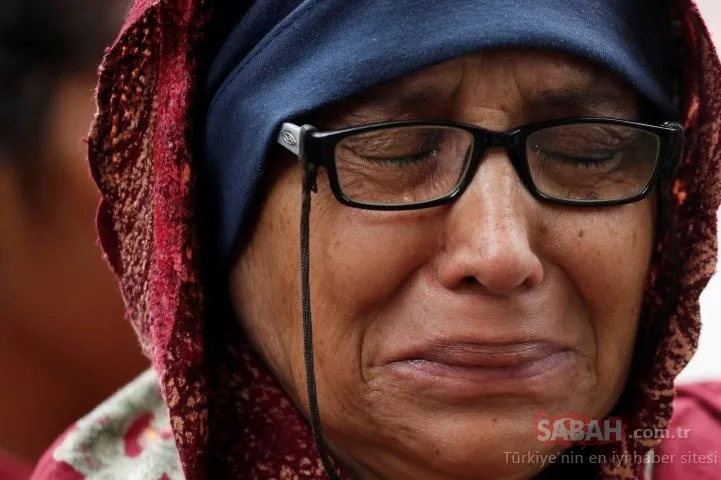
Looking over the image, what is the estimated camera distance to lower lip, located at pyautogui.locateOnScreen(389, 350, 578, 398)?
1.30 meters

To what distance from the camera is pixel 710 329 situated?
318 centimetres

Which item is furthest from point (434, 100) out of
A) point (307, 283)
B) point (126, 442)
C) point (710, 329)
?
point (710, 329)

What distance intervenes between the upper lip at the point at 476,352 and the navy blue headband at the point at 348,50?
1.23 feet

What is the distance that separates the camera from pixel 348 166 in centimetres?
134

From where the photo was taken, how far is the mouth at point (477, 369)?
1.30 meters

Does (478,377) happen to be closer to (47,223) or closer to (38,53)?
(47,223)

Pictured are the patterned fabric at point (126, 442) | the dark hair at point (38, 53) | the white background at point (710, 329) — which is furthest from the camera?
the white background at point (710, 329)

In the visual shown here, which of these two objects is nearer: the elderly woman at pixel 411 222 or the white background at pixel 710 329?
the elderly woman at pixel 411 222

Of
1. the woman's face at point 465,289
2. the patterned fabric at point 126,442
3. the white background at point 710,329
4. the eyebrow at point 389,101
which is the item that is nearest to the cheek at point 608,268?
the woman's face at point 465,289

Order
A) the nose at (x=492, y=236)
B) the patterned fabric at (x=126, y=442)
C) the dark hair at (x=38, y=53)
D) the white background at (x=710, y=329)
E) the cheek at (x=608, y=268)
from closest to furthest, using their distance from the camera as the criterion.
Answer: the nose at (x=492, y=236), the cheek at (x=608, y=268), the patterned fabric at (x=126, y=442), the dark hair at (x=38, y=53), the white background at (x=710, y=329)

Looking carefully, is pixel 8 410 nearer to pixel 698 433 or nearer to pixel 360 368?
pixel 360 368

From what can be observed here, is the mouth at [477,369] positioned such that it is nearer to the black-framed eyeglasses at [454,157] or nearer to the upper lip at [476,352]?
the upper lip at [476,352]

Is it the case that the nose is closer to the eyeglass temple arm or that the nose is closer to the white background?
the eyeglass temple arm

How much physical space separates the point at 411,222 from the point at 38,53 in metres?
1.65
